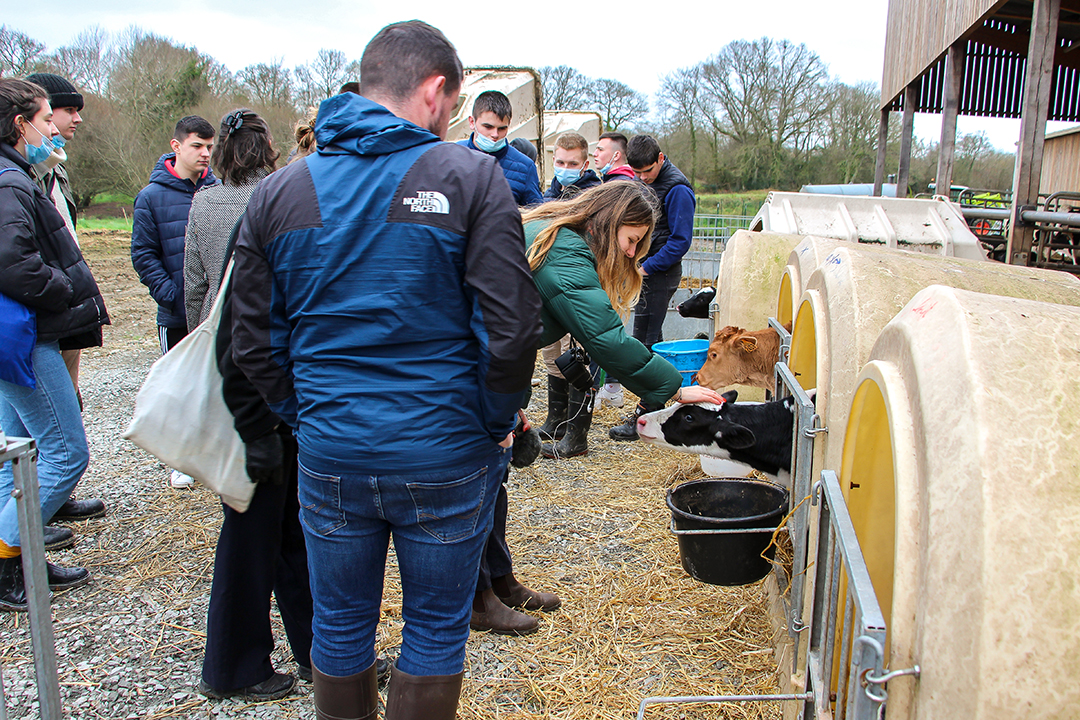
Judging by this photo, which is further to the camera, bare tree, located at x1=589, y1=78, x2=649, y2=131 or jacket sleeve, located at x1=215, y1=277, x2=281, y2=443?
bare tree, located at x1=589, y1=78, x2=649, y2=131

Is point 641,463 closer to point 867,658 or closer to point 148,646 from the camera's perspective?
point 148,646

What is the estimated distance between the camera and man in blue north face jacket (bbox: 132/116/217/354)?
4145mm

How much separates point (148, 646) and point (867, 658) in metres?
2.86

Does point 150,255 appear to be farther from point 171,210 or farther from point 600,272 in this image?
point 600,272

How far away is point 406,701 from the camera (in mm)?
1826

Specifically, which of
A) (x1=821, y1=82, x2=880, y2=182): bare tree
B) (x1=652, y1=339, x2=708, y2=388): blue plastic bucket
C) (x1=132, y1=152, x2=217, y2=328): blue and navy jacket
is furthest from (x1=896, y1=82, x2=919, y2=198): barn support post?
(x1=821, y1=82, x2=880, y2=182): bare tree

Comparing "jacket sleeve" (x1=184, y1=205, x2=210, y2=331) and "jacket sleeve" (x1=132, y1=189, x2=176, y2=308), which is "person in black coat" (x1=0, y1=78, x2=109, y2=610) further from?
"jacket sleeve" (x1=132, y1=189, x2=176, y2=308)

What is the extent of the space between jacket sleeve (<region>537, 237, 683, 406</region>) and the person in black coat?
2195 millimetres

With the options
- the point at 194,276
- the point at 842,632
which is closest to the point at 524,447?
the point at 842,632

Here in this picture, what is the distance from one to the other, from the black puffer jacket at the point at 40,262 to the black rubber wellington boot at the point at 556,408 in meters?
3.10

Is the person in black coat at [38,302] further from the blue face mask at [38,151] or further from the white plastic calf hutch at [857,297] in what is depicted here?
the white plastic calf hutch at [857,297]

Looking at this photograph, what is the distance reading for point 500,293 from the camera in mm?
1633

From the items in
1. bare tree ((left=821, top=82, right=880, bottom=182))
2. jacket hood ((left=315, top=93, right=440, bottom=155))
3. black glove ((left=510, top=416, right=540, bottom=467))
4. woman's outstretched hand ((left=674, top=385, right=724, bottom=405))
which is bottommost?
black glove ((left=510, top=416, right=540, bottom=467))

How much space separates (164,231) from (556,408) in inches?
116
